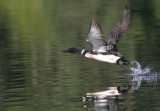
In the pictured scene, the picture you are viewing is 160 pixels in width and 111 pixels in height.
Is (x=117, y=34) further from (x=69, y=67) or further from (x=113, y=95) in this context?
(x=113, y=95)

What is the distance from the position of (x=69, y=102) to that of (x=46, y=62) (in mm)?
5345

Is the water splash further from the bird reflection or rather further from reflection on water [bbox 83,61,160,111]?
the bird reflection

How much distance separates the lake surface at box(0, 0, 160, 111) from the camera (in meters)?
11.6

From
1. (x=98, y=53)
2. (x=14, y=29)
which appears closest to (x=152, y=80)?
(x=98, y=53)

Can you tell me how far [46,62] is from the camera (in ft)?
55.2

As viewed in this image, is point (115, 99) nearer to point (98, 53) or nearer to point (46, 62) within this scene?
point (98, 53)

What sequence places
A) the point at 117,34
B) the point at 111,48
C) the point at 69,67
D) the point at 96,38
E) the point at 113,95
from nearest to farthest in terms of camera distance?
the point at 113,95 < the point at 96,38 < the point at 111,48 < the point at 117,34 < the point at 69,67

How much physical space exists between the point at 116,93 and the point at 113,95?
0.77 ft

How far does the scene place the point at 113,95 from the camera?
1205cm

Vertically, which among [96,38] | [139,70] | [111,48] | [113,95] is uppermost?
[96,38]

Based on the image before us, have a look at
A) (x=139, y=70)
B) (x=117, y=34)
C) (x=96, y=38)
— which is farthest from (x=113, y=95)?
(x=139, y=70)

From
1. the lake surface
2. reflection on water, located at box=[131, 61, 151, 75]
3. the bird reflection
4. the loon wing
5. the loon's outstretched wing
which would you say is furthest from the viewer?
reflection on water, located at box=[131, 61, 151, 75]

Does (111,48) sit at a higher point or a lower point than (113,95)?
higher

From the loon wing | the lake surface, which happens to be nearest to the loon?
the loon wing
